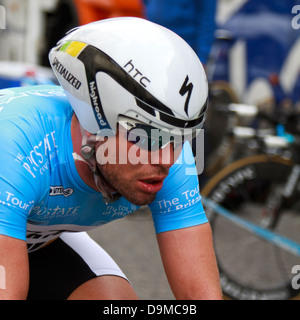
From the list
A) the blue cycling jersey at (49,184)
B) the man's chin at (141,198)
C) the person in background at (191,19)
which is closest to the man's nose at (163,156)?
the man's chin at (141,198)

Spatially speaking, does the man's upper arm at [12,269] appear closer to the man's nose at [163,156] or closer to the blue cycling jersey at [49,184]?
the blue cycling jersey at [49,184]

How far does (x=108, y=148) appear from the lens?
2004 mm

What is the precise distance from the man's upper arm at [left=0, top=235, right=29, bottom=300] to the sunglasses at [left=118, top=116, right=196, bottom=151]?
0.46 m

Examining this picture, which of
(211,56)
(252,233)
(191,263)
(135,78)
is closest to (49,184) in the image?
(135,78)

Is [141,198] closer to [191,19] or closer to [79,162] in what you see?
[79,162]

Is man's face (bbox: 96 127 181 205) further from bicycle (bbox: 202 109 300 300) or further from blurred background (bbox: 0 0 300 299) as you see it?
bicycle (bbox: 202 109 300 300)

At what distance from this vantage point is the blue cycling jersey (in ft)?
6.05

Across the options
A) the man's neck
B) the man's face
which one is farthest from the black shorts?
the man's face

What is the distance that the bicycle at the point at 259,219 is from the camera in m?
4.30

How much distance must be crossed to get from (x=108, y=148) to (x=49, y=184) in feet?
0.74

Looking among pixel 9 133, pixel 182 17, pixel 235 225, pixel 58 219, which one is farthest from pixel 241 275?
pixel 9 133

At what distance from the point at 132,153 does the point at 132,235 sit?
3.33 meters

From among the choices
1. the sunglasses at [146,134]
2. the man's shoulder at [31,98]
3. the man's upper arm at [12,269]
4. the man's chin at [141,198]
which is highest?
the sunglasses at [146,134]

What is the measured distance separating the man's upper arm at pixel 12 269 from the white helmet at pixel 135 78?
46cm
